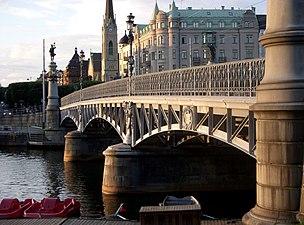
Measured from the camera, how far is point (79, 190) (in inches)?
1559

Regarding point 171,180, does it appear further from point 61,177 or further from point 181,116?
point 61,177

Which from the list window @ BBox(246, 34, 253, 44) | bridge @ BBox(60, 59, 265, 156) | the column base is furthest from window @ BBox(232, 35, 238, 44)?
the column base

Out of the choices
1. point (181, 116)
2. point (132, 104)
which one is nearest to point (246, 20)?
point (132, 104)

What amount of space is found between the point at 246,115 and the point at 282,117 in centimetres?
474

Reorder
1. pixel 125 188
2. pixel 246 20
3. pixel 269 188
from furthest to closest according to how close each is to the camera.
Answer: pixel 246 20 < pixel 125 188 < pixel 269 188

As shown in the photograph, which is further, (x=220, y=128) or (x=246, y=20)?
(x=246, y=20)

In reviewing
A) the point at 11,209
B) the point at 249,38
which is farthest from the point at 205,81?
the point at 249,38

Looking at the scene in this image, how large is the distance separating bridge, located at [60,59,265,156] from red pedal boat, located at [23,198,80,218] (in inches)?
219

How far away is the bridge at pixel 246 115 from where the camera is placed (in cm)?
1412

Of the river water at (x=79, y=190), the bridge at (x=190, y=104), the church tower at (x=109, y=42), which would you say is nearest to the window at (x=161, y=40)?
the river water at (x=79, y=190)

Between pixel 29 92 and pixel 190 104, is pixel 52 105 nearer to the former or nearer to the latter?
pixel 29 92

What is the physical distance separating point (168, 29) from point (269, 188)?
79.4 metres

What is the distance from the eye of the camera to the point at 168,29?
92.6 metres

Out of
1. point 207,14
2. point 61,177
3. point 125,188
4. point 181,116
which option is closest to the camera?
point 181,116
